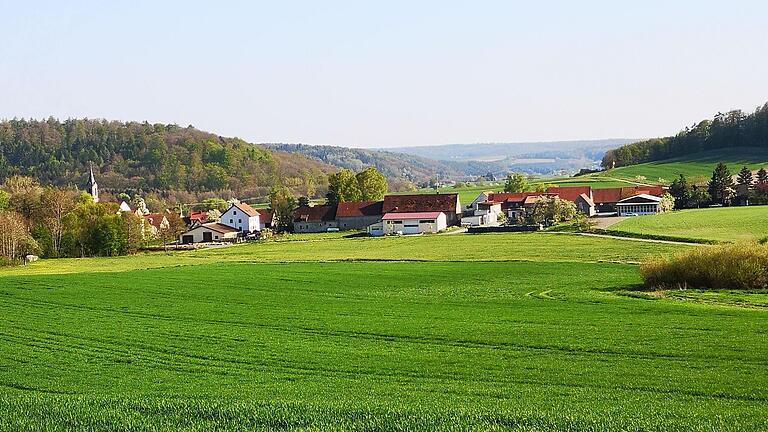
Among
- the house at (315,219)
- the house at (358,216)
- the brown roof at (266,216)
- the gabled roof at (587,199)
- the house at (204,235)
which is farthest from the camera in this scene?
the brown roof at (266,216)

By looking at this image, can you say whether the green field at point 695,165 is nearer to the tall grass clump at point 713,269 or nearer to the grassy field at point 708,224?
the grassy field at point 708,224

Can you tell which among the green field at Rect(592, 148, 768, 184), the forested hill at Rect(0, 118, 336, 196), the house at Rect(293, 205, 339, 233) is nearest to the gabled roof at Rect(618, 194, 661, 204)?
the green field at Rect(592, 148, 768, 184)

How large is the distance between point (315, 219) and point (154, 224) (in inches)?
759

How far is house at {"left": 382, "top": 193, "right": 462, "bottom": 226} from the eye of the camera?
99000mm

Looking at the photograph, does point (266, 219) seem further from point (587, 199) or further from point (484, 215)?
point (587, 199)

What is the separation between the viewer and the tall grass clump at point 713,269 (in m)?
38.6

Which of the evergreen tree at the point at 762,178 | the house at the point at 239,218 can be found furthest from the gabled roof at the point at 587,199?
the house at the point at 239,218

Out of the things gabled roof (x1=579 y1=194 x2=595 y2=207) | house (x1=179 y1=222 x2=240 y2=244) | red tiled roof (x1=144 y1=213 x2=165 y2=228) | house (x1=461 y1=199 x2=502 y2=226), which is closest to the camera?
house (x1=179 y1=222 x2=240 y2=244)

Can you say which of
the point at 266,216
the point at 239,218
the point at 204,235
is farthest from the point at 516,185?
the point at 204,235

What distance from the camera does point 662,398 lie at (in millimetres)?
18562

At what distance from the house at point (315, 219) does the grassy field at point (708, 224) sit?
123ft

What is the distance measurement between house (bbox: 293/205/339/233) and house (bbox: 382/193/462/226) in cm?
716

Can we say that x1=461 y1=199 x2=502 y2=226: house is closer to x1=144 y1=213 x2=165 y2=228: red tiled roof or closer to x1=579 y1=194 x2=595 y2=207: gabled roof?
x1=579 y1=194 x2=595 y2=207: gabled roof

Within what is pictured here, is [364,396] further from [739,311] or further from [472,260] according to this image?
[472,260]
